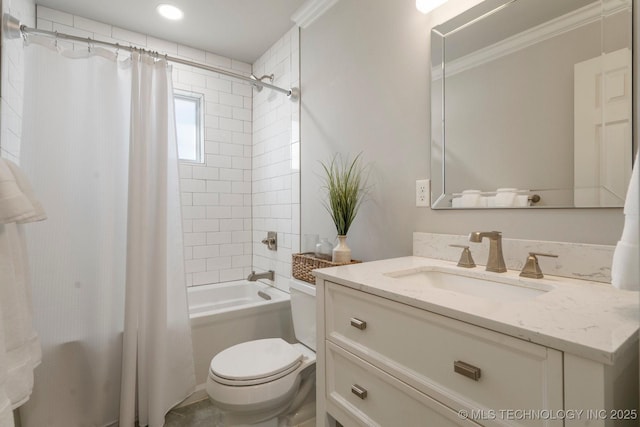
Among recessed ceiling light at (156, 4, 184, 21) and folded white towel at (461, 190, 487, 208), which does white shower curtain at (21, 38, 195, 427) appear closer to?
recessed ceiling light at (156, 4, 184, 21)

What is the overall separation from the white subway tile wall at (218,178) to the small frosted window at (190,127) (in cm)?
7

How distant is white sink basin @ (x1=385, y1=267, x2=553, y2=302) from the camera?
0.94 m

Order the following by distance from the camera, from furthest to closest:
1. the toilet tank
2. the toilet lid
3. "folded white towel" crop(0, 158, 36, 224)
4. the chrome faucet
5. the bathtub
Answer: the bathtub
the toilet tank
the toilet lid
the chrome faucet
"folded white towel" crop(0, 158, 36, 224)

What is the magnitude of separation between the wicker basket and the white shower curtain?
0.69 m

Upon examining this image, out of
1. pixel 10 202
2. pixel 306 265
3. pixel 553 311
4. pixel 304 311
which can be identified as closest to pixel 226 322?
pixel 304 311

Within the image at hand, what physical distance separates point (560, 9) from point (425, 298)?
3.53ft

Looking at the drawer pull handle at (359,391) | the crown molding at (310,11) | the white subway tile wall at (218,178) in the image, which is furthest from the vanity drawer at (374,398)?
the crown molding at (310,11)

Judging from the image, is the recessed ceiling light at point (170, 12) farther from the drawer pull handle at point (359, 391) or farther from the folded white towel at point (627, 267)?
the folded white towel at point (627, 267)

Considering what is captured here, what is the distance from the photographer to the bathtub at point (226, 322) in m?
1.97

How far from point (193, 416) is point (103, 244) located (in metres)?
1.12

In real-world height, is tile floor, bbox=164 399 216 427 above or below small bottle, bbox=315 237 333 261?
below

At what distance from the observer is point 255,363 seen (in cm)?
140

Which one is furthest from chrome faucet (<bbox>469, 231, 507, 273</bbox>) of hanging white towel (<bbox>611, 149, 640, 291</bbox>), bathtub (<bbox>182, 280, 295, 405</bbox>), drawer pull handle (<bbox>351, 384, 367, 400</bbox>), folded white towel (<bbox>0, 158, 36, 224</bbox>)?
bathtub (<bbox>182, 280, 295, 405</bbox>)

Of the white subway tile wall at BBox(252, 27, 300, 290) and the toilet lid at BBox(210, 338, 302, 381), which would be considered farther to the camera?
the white subway tile wall at BBox(252, 27, 300, 290)
